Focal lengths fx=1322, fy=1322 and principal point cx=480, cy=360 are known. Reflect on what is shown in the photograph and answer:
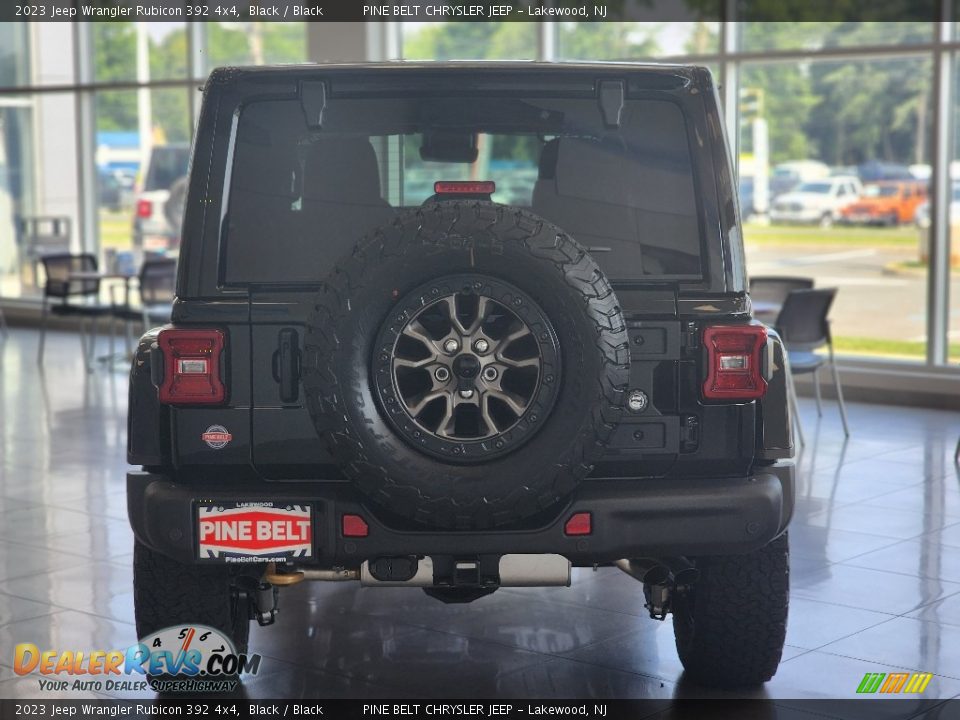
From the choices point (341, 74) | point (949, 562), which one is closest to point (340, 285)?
point (341, 74)

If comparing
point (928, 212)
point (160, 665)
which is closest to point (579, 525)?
point (160, 665)

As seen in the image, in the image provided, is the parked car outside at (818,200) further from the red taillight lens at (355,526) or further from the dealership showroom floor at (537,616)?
the red taillight lens at (355,526)

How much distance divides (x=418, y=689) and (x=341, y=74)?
4.94 ft

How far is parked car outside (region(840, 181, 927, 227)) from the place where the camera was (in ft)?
28.6

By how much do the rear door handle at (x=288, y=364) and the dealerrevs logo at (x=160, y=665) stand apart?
2.31 ft

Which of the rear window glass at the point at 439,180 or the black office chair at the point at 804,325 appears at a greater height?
the rear window glass at the point at 439,180

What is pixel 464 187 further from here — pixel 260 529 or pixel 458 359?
pixel 260 529

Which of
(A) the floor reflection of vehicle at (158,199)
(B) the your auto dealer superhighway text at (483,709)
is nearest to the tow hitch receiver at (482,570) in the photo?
(B) the your auto dealer superhighway text at (483,709)

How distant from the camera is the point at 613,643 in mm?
3684

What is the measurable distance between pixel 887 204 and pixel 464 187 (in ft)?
21.6

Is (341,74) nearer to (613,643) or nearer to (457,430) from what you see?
(457,430)

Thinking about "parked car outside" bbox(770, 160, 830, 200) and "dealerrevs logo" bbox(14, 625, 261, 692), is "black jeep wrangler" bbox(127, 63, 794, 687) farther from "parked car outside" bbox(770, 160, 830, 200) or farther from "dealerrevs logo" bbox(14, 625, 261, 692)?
"parked car outside" bbox(770, 160, 830, 200)

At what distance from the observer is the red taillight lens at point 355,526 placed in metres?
2.78

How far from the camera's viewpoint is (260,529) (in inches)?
110
